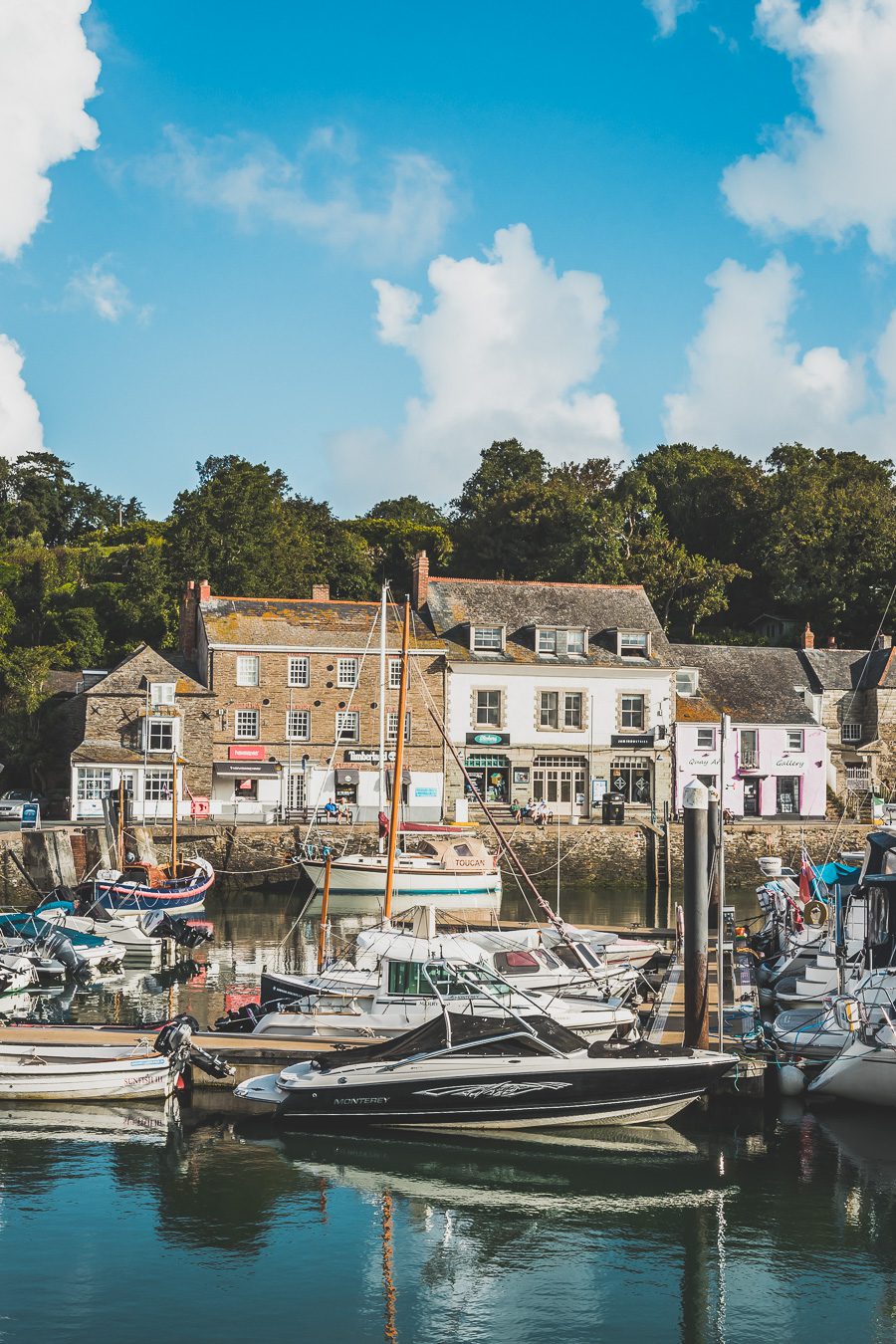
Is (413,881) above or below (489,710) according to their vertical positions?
below

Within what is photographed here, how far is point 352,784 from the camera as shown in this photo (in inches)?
2207

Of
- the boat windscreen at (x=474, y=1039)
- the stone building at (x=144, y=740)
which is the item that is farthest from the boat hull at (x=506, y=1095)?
the stone building at (x=144, y=740)

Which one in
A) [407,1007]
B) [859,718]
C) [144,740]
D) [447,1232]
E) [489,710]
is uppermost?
[859,718]

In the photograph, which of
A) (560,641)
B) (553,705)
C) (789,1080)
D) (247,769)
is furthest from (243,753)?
(789,1080)

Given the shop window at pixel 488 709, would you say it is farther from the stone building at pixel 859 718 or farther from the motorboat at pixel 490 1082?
the motorboat at pixel 490 1082

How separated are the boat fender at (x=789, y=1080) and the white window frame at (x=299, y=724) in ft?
121

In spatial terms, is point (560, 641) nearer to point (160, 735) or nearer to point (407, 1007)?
point (160, 735)

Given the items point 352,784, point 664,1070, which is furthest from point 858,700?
point 664,1070

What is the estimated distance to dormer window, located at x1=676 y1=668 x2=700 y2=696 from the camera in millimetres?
62625

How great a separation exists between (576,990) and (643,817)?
106ft

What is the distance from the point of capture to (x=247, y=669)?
56.0m

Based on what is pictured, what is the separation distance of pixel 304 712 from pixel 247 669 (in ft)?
10.3

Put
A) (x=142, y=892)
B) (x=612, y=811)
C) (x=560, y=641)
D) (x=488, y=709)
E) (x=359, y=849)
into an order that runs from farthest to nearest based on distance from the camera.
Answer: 1. (x=560, y=641)
2. (x=488, y=709)
3. (x=612, y=811)
4. (x=359, y=849)
5. (x=142, y=892)

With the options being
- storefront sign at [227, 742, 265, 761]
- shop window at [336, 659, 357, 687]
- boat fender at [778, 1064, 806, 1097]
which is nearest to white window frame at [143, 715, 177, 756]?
storefront sign at [227, 742, 265, 761]
